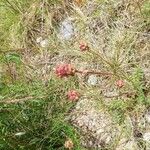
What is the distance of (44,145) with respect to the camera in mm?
3273

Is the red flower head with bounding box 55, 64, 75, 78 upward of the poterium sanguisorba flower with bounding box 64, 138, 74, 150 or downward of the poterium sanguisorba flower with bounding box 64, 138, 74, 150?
upward

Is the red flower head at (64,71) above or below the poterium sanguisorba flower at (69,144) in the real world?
above

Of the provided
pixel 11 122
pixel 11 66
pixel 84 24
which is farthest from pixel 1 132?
pixel 84 24

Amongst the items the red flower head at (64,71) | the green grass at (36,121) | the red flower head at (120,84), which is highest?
the red flower head at (64,71)

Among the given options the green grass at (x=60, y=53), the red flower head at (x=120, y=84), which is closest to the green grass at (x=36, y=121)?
the green grass at (x=60, y=53)

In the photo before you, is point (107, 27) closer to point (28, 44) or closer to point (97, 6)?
point (97, 6)

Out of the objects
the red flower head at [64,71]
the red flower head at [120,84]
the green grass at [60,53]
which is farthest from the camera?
the green grass at [60,53]

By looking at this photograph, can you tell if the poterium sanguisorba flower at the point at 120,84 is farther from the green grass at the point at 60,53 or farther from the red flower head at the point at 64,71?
the red flower head at the point at 64,71

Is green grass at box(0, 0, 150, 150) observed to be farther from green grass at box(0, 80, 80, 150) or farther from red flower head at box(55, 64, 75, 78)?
red flower head at box(55, 64, 75, 78)

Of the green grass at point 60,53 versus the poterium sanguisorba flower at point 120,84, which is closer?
the poterium sanguisorba flower at point 120,84

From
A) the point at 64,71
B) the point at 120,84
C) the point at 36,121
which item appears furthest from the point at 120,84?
the point at 36,121

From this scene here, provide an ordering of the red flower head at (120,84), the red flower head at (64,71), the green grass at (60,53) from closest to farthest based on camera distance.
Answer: the red flower head at (64,71) → the red flower head at (120,84) → the green grass at (60,53)

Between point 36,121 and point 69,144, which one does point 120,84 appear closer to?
point 69,144

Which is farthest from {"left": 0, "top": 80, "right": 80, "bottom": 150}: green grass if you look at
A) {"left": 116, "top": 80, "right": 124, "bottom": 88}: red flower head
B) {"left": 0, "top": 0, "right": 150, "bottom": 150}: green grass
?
{"left": 116, "top": 80, "right": 124, "bottom": 88}: red flower head
